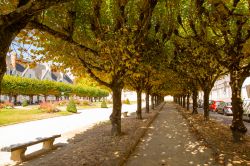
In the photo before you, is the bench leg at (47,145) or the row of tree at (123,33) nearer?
the bench leg at (47,145)

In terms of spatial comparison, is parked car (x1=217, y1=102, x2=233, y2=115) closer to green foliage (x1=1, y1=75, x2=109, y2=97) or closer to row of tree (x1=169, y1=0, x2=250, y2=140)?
row of tree (x1=169, y1=0, x2=250, y2=140)

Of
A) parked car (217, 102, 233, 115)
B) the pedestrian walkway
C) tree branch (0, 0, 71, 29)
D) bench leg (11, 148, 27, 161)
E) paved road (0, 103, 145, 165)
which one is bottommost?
the pedestrian walkway

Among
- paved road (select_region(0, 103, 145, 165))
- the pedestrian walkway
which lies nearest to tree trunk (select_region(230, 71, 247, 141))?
the pedestrian walkway

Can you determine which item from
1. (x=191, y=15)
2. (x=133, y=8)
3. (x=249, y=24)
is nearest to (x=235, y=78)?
(x=249, y=24)

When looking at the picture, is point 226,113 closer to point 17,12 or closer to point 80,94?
point 17,12

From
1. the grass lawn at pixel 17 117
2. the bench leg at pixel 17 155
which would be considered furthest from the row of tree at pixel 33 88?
the bench leg at pixel 17 155

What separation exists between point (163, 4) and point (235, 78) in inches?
191

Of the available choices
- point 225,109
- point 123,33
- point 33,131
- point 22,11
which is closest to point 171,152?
point 123,33

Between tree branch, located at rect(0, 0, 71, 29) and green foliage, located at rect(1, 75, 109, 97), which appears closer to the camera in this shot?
tree branch, located at rect(0, 0, 71, 29)

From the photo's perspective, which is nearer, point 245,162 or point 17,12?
point 17,12

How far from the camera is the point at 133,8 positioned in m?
14.1

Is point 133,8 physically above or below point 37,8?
above

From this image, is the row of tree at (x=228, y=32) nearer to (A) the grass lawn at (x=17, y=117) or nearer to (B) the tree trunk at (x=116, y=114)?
(B) the tree trunk at (x=116, y=114)

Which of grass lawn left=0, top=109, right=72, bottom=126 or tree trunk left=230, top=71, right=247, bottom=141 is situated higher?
tree trunk left=230, top=71, right=247, bottom=141
